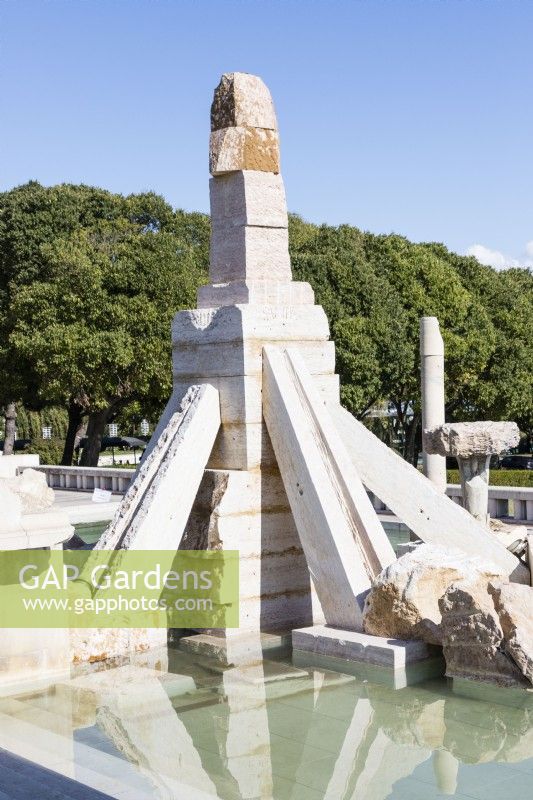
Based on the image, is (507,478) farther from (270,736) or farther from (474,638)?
(270,736)

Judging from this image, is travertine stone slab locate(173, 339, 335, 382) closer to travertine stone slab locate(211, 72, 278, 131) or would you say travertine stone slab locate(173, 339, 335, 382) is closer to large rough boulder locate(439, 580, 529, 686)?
travertine stone slab locate(211, 72, 278, 131)

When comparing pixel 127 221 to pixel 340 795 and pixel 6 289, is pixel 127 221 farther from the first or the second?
pixel 340 795

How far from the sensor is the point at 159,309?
28.6m

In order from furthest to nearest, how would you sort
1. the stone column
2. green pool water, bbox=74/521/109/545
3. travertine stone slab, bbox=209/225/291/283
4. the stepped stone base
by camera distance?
the stone column
green pool water, bbox=74/521/109/545
travertine stone slab, bbox=209/225/291/283
the stepped stone base

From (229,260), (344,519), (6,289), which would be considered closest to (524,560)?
(344,519)

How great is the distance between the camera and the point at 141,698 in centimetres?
687

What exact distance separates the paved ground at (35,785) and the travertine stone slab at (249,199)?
5093 mm

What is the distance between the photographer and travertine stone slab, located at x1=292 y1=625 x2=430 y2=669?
7.15 m

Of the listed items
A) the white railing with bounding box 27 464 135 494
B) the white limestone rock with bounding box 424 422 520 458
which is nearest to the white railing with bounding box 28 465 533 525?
the white railing with bounding box 27 464 135 494

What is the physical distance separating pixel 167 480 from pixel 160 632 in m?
1.24

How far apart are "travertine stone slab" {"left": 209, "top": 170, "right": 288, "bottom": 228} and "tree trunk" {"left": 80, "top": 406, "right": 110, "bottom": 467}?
22007 millimetres

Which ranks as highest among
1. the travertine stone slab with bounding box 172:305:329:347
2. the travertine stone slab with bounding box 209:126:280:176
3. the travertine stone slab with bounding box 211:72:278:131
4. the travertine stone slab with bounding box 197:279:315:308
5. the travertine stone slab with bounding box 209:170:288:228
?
the travertine stone slab with bounding box 211:72:278:131

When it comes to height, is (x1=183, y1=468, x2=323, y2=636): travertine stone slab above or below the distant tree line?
below

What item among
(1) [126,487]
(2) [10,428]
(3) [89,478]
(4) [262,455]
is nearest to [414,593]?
(4) [262,455]
